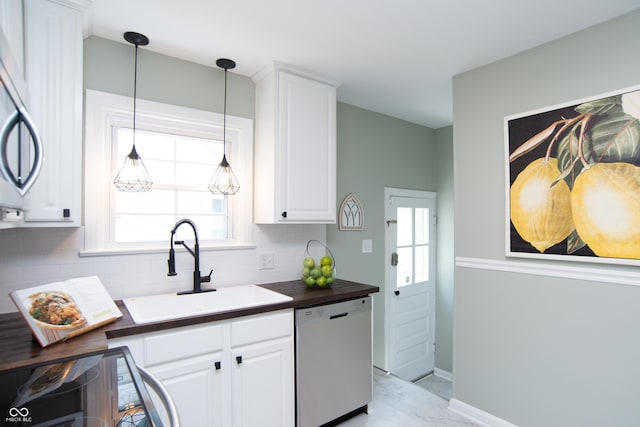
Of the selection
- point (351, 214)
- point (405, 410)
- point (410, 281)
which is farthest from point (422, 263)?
point (405, 410)

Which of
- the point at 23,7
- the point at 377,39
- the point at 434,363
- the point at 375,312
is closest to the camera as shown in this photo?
the point at 23,7

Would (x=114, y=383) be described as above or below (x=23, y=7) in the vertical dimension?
below

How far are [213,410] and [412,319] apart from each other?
2581 mm

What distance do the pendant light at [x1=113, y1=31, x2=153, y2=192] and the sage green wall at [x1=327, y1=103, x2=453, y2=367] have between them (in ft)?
5.23

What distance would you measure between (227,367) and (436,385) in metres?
2.86

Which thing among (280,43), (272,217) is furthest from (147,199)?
(280,43)

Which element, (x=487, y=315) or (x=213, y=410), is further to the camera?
(x=487, y=315)

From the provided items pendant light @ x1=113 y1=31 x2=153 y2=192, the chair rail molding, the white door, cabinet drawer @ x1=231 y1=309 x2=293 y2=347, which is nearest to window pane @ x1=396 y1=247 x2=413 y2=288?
the white door

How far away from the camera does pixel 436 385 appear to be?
151 inches

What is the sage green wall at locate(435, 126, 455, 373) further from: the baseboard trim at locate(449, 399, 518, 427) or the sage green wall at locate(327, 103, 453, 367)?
the baseboard trim at locate(449, 399, 518, 427)

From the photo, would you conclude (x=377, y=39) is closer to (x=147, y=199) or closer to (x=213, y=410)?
(x=147, y=199)


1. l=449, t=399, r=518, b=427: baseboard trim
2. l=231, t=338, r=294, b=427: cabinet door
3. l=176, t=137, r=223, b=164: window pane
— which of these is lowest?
l=449, t=399, r=518, b=427: baseboard trim

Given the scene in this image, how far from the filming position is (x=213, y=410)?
5.96 feet

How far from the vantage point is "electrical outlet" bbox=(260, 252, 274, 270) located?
105 inches
